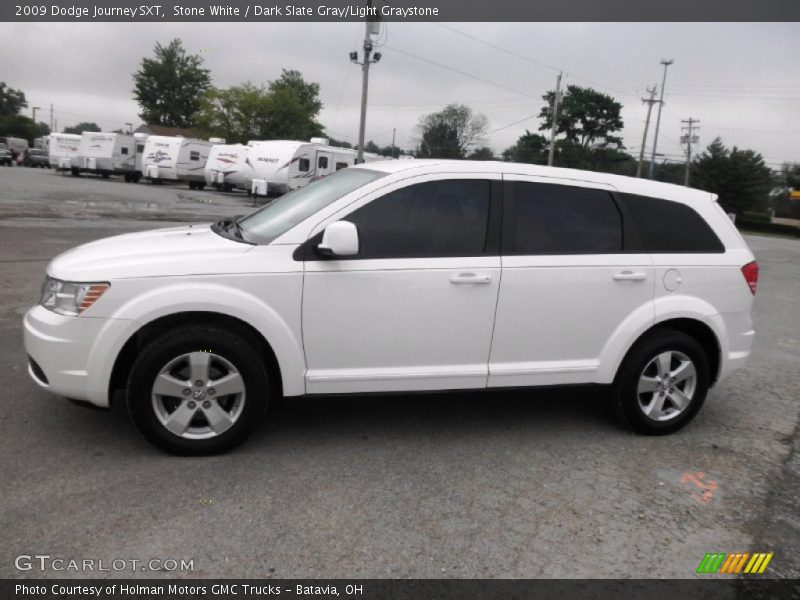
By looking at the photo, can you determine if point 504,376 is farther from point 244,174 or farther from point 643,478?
point 244,174

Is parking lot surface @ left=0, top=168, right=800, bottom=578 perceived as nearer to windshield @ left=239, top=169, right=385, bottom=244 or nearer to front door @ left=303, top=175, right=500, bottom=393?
front door @ left=303, top=175, right=500, bottom=393

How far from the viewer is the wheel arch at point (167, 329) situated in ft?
12.1

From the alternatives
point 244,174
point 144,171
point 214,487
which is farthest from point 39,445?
point 144,171

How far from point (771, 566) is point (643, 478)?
2.89 feet

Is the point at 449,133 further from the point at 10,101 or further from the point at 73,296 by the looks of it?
the point at 10,101

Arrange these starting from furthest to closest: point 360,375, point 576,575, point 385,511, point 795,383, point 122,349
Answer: point 795,383, point 360,375, point 122,349, point 385,511, point 576,575

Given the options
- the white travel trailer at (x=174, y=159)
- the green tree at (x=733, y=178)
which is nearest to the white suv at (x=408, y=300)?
the white travel trailer at (x=174, y=159)

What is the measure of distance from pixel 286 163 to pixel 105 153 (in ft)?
47.7

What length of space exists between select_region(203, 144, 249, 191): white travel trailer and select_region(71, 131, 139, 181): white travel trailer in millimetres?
6217

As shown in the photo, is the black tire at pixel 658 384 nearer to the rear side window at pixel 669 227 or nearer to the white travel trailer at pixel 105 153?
the rear side window at pixel 669 227

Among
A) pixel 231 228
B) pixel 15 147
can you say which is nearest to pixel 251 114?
pixel 15 147

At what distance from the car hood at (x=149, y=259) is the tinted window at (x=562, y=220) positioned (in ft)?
5.56

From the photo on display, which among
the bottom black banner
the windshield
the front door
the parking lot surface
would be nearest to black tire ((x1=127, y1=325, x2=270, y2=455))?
the parking lot surface

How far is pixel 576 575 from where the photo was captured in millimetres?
2914
